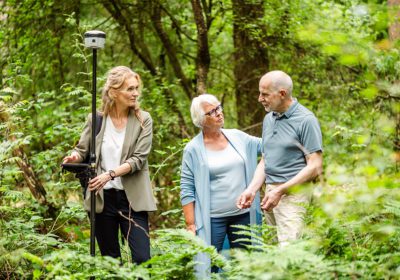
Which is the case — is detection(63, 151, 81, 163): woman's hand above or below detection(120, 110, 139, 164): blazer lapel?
below

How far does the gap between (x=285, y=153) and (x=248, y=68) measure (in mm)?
5716

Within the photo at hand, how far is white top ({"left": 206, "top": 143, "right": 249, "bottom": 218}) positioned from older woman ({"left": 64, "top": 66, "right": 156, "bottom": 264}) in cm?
51

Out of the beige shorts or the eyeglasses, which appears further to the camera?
the eyeglasses

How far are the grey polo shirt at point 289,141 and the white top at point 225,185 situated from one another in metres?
0.25

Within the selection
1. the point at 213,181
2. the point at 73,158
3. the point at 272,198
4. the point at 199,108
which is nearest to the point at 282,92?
the point at 199,108

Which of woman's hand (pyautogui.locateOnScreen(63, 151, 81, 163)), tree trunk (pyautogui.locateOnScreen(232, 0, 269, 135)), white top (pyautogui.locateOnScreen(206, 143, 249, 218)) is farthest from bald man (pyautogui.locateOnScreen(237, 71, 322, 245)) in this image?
tree trunk (pyautogui.locateOnScreen(232, 0, 269, 135))

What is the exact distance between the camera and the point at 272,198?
5031 millimetres

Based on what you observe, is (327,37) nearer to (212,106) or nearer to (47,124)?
(212,106)

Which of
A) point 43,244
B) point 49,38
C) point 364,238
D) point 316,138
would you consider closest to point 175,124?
point 49,38

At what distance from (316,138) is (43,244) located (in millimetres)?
2574

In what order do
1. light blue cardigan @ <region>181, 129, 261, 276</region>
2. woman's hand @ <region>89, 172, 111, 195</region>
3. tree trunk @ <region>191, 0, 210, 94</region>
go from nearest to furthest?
woman's hand @ <region>89, 172, 111, 195</region>
light blue cardigan @ <region>181, 129, 261, 276</region>
tree trunk @ <region>191, 0, 210, 94</region>

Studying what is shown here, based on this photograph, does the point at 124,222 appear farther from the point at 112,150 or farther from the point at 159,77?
the point at 159,77

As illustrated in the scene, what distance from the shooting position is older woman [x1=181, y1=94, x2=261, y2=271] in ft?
17.5

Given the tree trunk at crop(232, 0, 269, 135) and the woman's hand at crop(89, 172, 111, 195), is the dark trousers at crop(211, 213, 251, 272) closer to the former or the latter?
the woman's hand at crop(89, 172, 111, 195)
